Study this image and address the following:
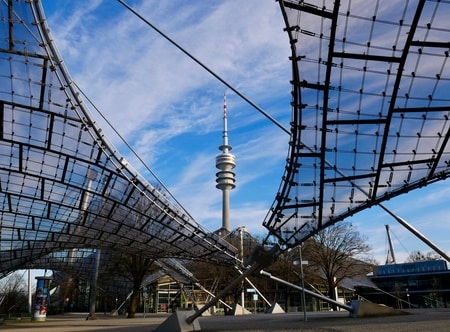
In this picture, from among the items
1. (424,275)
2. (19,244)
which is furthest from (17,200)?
(424,275)

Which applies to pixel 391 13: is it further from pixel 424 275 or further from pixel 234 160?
pixel 234 160

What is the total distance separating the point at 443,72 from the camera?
1479 centimetres

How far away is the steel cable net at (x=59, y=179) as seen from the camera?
730 inches

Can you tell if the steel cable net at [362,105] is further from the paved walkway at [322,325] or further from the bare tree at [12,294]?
the bare tree at [12,294]

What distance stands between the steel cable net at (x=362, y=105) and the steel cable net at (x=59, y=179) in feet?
35.2

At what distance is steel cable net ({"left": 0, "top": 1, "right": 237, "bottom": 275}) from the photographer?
60.8 feet

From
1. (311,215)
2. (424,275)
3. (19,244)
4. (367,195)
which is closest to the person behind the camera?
(367,195)

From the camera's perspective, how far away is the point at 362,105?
54.1 feet

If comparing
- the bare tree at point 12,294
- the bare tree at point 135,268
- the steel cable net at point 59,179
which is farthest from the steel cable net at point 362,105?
the bare tree at point 12,294

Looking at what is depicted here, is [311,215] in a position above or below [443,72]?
below

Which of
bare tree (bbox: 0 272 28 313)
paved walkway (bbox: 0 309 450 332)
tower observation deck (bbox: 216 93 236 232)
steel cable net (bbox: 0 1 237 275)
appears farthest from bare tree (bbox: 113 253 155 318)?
tower observation deck (bbox: 216 93 236 232)

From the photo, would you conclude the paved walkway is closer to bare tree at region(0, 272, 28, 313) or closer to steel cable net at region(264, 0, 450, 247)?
steel cable net at region(264, 0, 450, 247)

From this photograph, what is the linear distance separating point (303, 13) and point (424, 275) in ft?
297

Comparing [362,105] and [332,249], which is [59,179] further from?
[332,249]
